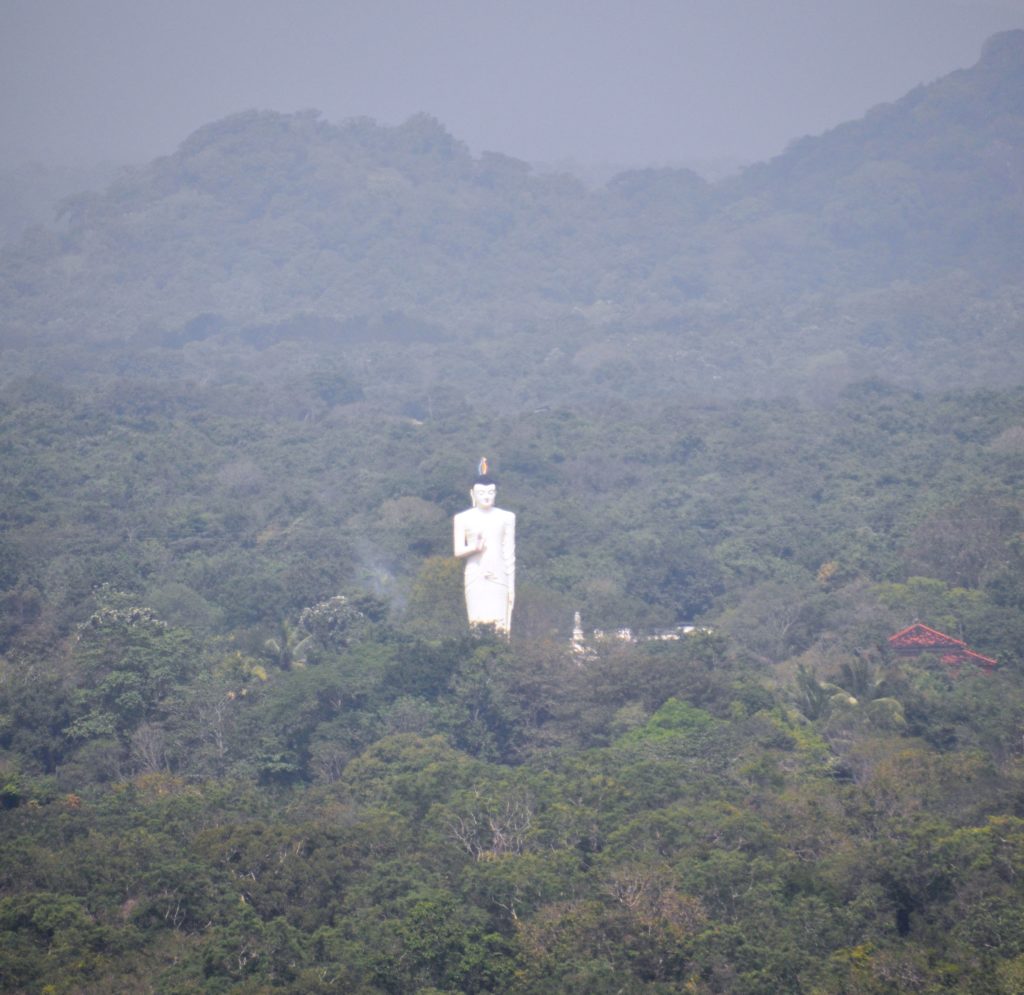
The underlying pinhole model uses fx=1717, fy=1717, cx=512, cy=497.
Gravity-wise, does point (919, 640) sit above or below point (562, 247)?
below

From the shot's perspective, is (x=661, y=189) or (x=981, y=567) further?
(x=661, y=189)

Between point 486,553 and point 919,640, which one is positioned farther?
point 919,640

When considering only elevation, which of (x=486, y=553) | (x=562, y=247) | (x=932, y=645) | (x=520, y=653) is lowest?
(x=932, y=645)

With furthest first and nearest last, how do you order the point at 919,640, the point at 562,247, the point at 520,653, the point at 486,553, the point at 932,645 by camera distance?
the point at 562,247 → the point at 919,640 → the point at 932,645 → the point at 520,653 → the point at 486,553

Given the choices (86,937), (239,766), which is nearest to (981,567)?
(239,766)

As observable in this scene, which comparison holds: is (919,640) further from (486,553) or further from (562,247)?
(562,247)

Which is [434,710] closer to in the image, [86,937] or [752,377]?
[86,937]

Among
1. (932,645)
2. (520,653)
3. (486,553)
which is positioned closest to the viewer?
(486,553)

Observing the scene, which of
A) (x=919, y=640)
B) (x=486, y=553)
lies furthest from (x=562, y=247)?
(x=486, y=553)

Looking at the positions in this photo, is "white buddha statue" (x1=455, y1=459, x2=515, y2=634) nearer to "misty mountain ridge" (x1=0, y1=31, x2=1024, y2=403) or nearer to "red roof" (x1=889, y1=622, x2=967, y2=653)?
"red roof" (x1=889, y1=622, x2=967, y2=653)
